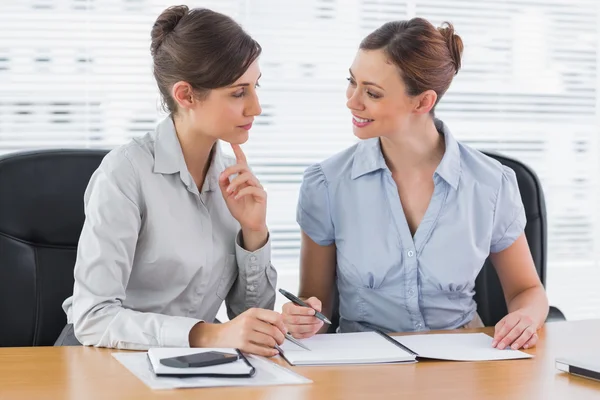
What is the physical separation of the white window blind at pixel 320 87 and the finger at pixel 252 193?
982mm

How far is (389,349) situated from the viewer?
1522 mm

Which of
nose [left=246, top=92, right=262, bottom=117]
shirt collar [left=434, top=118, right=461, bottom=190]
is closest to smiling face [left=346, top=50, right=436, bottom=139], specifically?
shirt collar [left=434, top=118, right=461, bottom=190]

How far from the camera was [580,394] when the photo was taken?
1.26 metres

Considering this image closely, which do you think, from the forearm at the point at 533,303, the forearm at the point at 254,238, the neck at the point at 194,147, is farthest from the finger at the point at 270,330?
the forearm at the point at 533,303

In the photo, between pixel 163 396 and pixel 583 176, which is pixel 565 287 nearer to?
pixel 583 176

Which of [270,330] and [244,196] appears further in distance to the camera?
[244,196]

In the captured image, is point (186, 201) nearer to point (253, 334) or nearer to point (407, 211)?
point (253, 334)

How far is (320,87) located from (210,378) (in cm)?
198

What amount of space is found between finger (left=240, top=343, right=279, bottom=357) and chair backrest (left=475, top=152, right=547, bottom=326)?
933 mm

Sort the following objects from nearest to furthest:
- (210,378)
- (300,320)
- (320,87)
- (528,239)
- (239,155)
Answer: (210,378) → (300,320) → (239,155) → (528,239) → (320,87)

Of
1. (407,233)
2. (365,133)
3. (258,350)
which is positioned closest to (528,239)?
(407,233)

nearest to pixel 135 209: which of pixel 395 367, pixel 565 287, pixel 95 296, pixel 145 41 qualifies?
pixel 95 296

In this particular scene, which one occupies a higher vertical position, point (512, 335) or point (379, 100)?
point (379, 100)

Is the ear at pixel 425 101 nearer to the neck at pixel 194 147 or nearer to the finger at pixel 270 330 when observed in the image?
the neck at pixel 194 147
